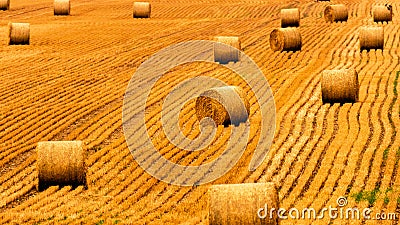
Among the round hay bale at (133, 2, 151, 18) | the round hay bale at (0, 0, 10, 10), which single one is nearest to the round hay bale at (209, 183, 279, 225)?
the round hay bale at (133, 2, 151, 18)

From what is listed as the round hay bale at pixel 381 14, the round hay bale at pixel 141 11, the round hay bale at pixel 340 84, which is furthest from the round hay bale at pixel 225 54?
the round hay bale at pixel 141 11

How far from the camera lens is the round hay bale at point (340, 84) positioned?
86.2 ft

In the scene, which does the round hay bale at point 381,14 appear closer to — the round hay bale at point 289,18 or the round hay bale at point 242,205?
the round hay bale at point 289,18

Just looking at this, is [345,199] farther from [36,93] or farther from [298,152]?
[36,93]

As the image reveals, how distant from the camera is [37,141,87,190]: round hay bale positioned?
59.5 feet

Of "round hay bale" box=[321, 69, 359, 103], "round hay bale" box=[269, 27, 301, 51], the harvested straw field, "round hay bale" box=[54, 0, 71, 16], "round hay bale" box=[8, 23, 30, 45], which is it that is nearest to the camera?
the harvested straw field

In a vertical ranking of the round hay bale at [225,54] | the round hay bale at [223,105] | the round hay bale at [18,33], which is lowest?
the round hay bale at [18,33]

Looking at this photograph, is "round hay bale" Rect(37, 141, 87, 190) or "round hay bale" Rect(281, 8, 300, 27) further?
"round hay bale" Rect(281, 8, 300, 27)

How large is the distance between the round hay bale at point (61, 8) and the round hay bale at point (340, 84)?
3399 cm

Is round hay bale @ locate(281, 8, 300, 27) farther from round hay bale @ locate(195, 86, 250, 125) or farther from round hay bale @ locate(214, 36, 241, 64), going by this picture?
round hay bale @ locate(195, 86, 250, 125)

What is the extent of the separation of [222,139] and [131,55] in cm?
1763

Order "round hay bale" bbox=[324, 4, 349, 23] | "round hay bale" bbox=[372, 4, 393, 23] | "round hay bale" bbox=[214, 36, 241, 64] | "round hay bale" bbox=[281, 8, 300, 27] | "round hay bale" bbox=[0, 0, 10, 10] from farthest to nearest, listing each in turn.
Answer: "round hay bale" bbox=[0, 0, 10, 10] < "round hay bale" bbox=[324, 4, 349, 23] < "round hay bale" bbox=[372, 4, 393, 23] < "round hay bale" bbox=[281, 8, 300, 27] < "round hay bale" bbox=[214, 36, 241, 64]

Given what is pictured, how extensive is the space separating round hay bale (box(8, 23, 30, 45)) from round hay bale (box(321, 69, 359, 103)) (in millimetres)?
20279

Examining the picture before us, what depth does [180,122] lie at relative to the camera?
25125 mm
